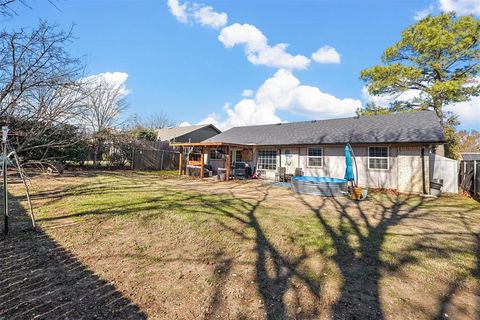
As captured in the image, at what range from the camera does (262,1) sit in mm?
10906

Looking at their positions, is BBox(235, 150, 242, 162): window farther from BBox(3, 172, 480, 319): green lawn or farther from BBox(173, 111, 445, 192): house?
BBox(3, 172, 480, 319): green lawn

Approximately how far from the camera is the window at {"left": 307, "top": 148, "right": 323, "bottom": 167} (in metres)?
14.1

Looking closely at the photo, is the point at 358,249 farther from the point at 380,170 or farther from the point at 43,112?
the point at 380,170

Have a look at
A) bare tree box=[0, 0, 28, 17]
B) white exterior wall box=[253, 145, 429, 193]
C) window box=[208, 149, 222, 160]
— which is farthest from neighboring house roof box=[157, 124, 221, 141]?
bare tree box=[0, 0, 28, 17]

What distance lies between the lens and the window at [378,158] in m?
12.0

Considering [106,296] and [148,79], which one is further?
[148,79]

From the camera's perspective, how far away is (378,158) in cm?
1216

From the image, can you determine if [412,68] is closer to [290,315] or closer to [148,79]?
[148,79]

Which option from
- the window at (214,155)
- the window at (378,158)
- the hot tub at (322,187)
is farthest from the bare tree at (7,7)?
the window at (214,155)

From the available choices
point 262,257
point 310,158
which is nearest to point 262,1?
point 310,158

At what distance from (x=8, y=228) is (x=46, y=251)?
159cm

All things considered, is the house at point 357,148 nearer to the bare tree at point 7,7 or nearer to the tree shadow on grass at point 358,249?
the tree shadow on grass at point 358,249

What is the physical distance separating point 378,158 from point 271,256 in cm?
1056

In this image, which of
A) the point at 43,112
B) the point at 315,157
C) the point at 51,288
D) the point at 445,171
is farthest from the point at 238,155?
the point at 51,288
